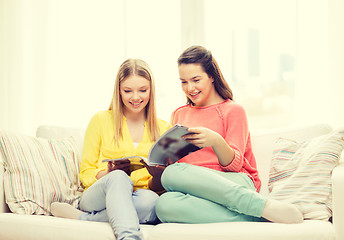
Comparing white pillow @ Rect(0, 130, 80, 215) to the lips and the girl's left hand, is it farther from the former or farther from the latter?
the girl's left hand

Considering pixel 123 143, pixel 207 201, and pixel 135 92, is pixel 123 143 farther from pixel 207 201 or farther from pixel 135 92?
pixel 207 201

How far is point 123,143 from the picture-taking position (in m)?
2.05

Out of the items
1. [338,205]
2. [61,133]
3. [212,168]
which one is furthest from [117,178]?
[338,205]

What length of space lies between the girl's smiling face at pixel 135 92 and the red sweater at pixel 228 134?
0.25 meters

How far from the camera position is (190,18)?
3.20 metres

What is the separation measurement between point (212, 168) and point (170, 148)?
27 centimetres

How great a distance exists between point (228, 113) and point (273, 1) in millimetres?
1317

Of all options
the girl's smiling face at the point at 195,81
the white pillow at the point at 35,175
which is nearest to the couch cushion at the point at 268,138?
the girl's smiling face at the point at 195,81

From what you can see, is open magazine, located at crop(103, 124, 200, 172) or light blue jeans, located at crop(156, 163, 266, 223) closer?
light blue jeans, located at crop(156, 163, 266, 223)

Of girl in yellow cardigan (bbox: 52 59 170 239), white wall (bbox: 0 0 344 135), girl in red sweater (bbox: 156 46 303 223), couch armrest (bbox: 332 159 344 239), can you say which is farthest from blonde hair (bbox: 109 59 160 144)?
white wall (bbox: 0 0 344 135)

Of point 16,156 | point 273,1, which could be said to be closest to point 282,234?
point 16,156

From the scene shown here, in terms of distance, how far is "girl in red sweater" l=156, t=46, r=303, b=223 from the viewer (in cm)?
156

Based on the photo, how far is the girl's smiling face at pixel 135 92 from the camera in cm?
205

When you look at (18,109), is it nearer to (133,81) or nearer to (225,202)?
(133,81)
